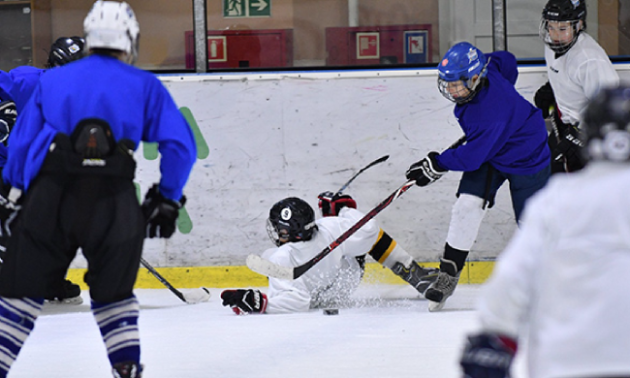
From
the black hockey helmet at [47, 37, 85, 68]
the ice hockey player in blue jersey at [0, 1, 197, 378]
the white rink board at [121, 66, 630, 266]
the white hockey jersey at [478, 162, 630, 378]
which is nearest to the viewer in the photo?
the white hockey jersey at [478, 162, 630, 378]

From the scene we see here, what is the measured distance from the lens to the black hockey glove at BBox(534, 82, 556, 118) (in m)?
4.62

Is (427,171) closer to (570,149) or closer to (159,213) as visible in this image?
(570,149)

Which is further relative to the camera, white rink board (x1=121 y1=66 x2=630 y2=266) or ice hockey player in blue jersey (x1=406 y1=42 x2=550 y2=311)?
white rink board (x1=121 y1=66 x2=630 y2=266)

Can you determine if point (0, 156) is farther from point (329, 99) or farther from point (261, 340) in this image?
point (329, 99)

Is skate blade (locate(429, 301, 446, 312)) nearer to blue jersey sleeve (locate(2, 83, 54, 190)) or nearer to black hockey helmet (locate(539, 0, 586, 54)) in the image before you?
black hockey helmet (locate(539, 0, 586, 54))

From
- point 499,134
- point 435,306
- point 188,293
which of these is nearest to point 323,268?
point 435,306

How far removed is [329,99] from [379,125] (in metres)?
0.30

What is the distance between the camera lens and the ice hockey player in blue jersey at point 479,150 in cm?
391

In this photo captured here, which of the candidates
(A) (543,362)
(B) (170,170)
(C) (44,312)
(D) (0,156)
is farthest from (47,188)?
(C) (44,312)

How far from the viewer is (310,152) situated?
16.0ft

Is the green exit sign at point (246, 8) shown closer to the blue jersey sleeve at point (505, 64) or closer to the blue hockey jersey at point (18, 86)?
the blue jersey sleeve at point (505, 64)

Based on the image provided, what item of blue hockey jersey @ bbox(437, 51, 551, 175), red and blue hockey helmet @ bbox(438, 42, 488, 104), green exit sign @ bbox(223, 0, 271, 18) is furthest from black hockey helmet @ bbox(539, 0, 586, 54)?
green exit sign @ bbox(223, 0, 271, 18)

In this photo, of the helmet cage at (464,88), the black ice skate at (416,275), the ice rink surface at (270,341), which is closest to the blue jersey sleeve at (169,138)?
the ice rink surface at (270,341)

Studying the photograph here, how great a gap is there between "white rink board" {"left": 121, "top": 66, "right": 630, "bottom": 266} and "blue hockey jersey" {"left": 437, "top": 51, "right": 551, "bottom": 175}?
768mm
